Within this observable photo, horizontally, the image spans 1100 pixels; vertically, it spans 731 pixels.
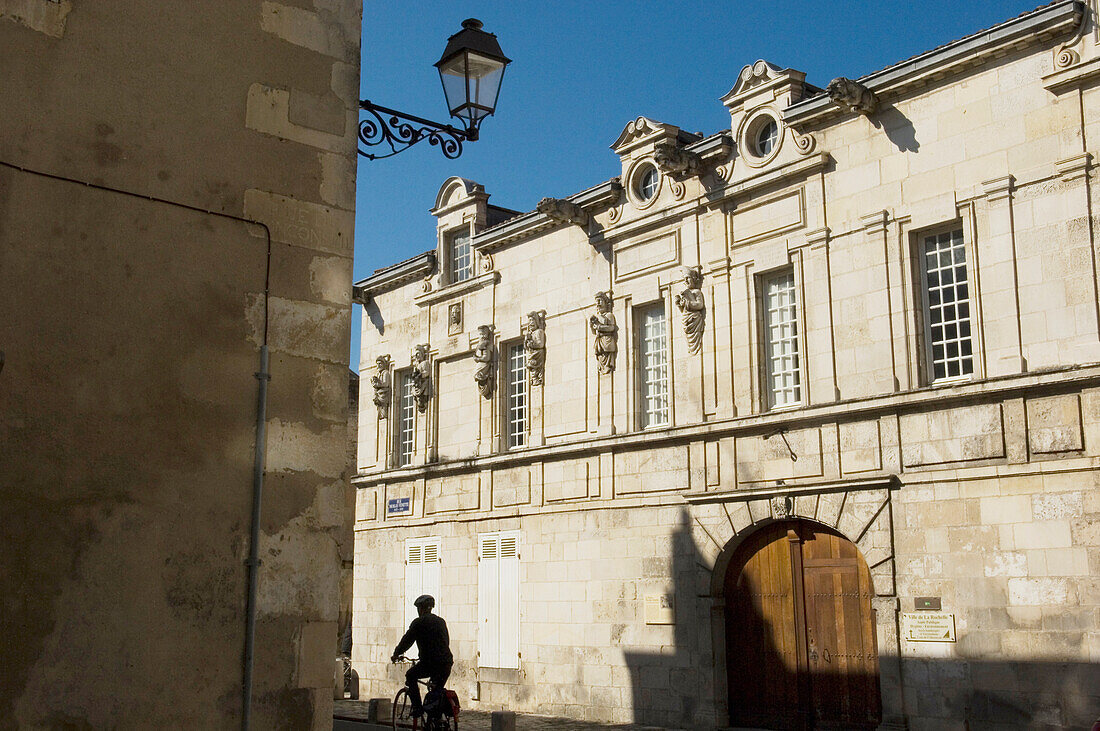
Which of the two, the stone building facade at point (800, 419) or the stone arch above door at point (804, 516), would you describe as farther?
the stone arch above door at point (804, 516)

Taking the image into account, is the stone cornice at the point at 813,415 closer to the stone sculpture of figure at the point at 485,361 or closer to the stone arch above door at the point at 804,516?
the stone arch above door at the point at 804,516

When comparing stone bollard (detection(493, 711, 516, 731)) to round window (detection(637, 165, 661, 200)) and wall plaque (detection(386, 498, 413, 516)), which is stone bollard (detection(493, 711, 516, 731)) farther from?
wall plaque (detection(386, 498, 413, 516))

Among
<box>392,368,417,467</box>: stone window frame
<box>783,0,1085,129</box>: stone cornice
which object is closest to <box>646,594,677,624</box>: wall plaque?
<box>783,0,1085,129</box>: stone cornice

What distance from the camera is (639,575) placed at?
15.9 metres

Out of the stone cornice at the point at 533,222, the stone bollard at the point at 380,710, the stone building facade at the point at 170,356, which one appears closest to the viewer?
the stone building facade at the point at 170,356

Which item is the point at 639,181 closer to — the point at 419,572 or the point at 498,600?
the point at 498,600

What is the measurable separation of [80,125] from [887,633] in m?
10.1

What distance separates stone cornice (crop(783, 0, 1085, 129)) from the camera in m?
12.2

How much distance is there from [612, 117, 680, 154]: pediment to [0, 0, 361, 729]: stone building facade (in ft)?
32.5

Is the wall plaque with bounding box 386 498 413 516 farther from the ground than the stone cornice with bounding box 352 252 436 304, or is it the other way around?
the stone cornice with bounding box 352 252 436 304

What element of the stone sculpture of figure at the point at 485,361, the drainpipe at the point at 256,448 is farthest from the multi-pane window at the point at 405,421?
the drainpipe at the point at 256,448

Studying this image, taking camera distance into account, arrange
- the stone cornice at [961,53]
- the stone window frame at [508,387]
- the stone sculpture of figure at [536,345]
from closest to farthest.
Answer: the stone cornice at [961,53] → the stone sculpture of figure at [536,345] → the stone window frame at [508,387]

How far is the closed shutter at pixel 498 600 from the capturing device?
58.7 ft

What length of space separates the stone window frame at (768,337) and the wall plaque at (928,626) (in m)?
2.81
